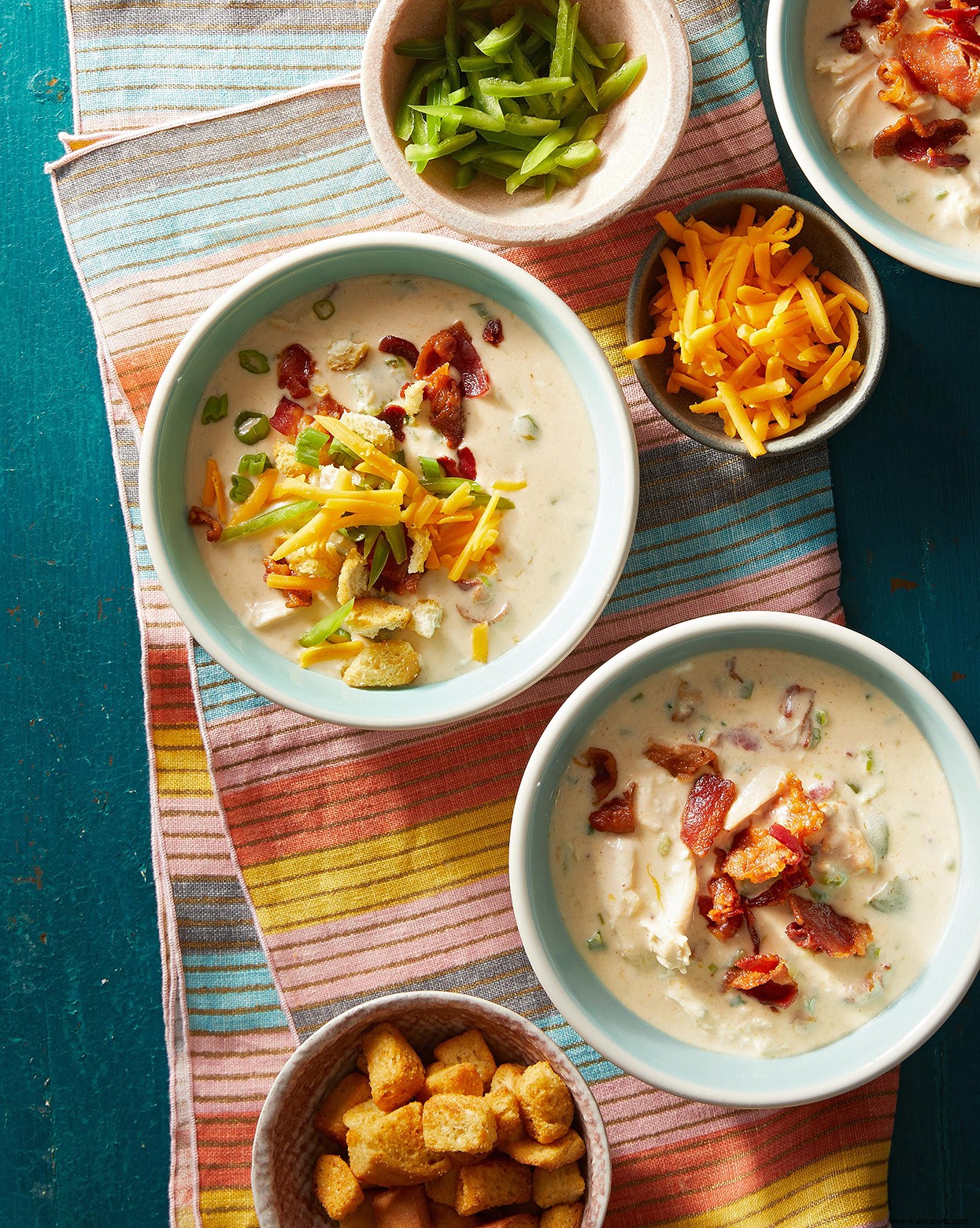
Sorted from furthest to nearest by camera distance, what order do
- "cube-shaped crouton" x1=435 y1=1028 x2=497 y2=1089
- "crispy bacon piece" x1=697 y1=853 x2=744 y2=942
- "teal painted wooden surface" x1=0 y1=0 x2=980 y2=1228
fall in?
1. "teal painted wooden surface" x1=0 y1=0 x2=980 y2=1228
2. "cube-shaped crouton" x1=435 y1=1028 x2=497 y2=1089
3. "crispy bacon piece" x1=697 y1=853 x2=744 y2=942

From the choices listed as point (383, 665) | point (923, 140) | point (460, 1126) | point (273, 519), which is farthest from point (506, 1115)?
point (923, 140)

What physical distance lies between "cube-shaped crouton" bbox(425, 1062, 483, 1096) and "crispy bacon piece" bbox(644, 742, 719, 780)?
0.69 meters

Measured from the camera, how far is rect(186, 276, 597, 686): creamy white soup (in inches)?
78.3

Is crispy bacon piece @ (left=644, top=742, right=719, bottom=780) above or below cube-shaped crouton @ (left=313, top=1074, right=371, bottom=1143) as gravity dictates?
above

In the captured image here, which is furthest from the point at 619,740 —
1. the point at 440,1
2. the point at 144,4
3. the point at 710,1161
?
the point at 144,4

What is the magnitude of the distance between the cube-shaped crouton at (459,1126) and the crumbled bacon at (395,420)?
Answer: 1.22 meters

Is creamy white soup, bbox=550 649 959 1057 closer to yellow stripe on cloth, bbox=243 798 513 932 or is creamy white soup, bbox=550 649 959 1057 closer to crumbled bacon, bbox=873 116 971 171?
yellow stripe on cloth, bbox=243 798 513 932

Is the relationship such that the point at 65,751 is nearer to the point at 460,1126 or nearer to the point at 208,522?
the point at 208,522

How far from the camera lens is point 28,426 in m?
2.38

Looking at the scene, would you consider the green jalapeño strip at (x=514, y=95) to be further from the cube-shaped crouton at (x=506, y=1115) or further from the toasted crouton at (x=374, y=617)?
the cube-shaped crouton at (x=506, y=1115)

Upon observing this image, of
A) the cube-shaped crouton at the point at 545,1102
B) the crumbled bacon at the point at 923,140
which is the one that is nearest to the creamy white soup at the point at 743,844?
the cube-shaped crouton at the point at 545,1102

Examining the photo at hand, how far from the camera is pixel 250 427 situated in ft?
6.67

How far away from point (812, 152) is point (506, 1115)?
185 centimetres

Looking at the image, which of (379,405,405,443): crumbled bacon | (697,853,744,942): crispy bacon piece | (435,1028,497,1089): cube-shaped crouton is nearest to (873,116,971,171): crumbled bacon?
(379,405,405,443): crumbled bacon
